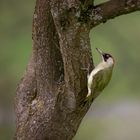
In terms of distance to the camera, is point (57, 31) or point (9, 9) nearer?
point (57, 31)

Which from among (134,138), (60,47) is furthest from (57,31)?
(134,138)

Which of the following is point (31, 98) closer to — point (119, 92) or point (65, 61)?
point (65, 61)

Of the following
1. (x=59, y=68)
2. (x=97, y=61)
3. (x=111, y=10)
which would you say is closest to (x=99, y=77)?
(x=59, y=68)

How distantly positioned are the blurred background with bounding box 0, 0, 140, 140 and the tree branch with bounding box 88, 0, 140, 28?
10.9 feet

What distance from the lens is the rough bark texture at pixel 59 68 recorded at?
2.57m

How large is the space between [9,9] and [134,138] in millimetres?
2072

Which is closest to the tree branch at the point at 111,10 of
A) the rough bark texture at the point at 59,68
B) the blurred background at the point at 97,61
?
the rough bark texture at the point at 59,68

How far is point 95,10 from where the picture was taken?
2596 millimetres

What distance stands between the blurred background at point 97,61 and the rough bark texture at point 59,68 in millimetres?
3166

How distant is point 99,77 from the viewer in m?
2.88

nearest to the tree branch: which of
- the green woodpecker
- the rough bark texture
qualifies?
the rough bark texture

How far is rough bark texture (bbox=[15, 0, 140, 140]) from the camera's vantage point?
2.57 metres

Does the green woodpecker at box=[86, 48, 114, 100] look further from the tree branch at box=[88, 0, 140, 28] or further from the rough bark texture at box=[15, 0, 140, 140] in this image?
the tree branch at box=[88, 0, 140, 28]

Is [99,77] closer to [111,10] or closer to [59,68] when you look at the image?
[59,68]
